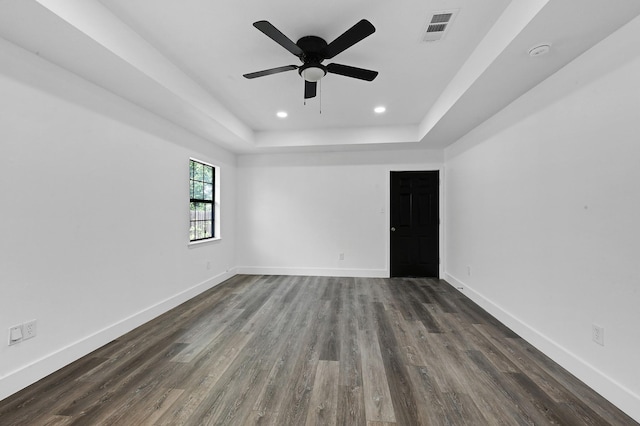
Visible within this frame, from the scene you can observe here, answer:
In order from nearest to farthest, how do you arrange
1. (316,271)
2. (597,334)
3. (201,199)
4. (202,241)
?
1. (597,334)
2. (202,241)
3. (201,199)
4. (316,271)

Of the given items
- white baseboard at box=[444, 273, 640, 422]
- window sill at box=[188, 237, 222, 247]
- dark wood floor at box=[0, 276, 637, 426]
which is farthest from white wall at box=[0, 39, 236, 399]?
white baseboard at box=[444, 273, 640, 422]

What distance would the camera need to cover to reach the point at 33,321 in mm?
2018

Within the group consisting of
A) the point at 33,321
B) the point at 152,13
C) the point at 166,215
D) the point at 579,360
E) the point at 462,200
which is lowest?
the point at 579,360

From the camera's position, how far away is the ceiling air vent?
6.70 ft

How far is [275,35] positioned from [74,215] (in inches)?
87.5

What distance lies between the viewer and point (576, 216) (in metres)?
2.15

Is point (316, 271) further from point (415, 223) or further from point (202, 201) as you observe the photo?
point (202, 201)

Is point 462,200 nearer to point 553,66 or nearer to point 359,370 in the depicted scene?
point 553,66

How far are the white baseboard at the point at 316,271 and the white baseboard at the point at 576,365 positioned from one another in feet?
7.22

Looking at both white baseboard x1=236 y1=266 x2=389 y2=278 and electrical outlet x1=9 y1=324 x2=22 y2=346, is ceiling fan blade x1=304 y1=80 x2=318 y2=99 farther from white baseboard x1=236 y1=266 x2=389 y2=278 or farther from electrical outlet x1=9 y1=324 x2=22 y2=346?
white baseboard x1=236 y1=266 x2=389 y2=278

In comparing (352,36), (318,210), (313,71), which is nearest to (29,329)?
(313,71)

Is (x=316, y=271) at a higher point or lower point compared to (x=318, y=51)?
lower

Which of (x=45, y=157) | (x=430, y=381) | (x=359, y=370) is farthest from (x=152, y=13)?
(x=430, y=381)

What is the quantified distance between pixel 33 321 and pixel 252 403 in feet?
5.71
